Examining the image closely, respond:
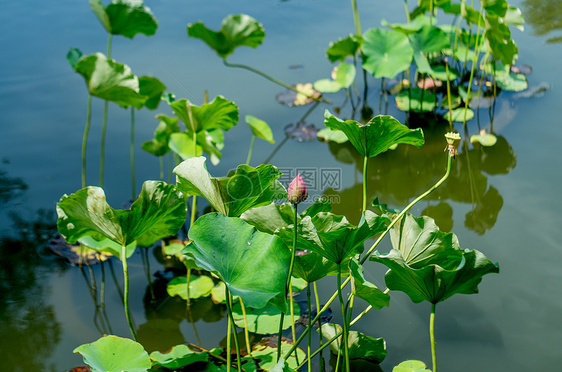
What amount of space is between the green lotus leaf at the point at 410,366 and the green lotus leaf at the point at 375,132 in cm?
56

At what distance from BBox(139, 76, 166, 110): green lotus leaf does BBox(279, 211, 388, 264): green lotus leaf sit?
1.07 meters

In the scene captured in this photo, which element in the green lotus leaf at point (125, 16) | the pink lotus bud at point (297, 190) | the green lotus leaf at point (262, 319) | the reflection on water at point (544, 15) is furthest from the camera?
the reflection on water at point (544, 15)

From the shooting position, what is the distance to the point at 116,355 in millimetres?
1135

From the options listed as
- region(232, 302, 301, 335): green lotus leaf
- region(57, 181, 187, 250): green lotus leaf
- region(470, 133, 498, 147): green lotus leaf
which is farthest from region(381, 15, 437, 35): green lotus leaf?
region(57, 181, 187, 250): green lotus leaf

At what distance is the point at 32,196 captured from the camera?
7.03ft

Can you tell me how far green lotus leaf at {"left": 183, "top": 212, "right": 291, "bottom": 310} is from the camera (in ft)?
3.43

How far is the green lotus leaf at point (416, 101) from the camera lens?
256cm

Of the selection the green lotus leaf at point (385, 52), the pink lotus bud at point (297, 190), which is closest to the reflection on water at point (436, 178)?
the green lotus leaf at point (385, 52)

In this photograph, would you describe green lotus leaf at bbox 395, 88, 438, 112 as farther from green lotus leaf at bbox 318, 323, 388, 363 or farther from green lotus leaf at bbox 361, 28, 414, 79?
green lotus leaf at bbox 318, 323, 388, 363

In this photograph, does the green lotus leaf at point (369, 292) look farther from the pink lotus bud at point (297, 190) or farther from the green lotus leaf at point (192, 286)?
the green lotus leaf at point (192, 286)

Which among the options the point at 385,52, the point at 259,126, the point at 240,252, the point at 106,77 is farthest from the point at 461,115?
the point at 240,252

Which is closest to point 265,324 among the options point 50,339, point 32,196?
point 50,339

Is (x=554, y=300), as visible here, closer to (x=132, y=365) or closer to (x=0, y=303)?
(x=132, y=365)

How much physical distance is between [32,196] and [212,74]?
4.03ft
